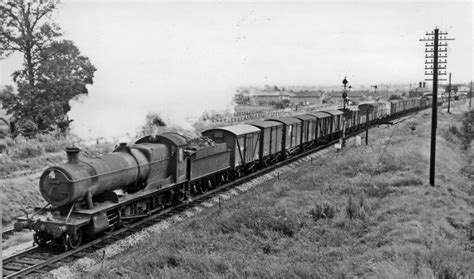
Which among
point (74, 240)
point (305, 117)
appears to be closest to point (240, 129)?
point (305, 117)

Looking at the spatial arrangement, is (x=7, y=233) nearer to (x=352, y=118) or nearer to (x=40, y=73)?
(x=40, y=73)

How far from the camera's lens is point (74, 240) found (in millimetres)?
12602

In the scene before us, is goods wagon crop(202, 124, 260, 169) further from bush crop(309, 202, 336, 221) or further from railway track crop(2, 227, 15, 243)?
railway track crop(2, 227, 15, 243)

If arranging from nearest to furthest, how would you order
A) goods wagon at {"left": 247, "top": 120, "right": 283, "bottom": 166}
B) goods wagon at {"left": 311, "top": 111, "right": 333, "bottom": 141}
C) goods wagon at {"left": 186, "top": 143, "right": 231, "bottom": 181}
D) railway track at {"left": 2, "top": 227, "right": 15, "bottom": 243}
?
railway track at {"left": 2, "top": 227, "right": 15, "bottom": 243}, goods wagon at {"left": 186, "top": 143, "right": 231, "bottom": 181}, goods wagon at {"left": 247, "top": 120, "right": 283, "bottom": 166}, goods wagon at {"left": 311, "top": 111, "right": 333, "bottom": 141}

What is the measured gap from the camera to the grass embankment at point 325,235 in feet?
29.5

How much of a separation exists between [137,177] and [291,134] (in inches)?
630

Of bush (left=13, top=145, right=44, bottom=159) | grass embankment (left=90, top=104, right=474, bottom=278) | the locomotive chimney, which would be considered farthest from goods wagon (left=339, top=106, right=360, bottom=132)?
the locomotive chimney

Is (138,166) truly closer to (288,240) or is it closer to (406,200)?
(288,240)

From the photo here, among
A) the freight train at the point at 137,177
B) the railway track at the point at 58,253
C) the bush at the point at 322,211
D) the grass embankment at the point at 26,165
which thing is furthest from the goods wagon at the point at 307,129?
the bush at the point at 322,211

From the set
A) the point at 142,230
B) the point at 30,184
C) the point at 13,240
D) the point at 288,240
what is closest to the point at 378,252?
the point at 288,240

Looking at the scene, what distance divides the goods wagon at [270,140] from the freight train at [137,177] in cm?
6

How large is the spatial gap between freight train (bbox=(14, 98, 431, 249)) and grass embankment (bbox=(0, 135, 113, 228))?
318 cm

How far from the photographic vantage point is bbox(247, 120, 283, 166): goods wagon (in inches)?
975

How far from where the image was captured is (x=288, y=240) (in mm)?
11211
